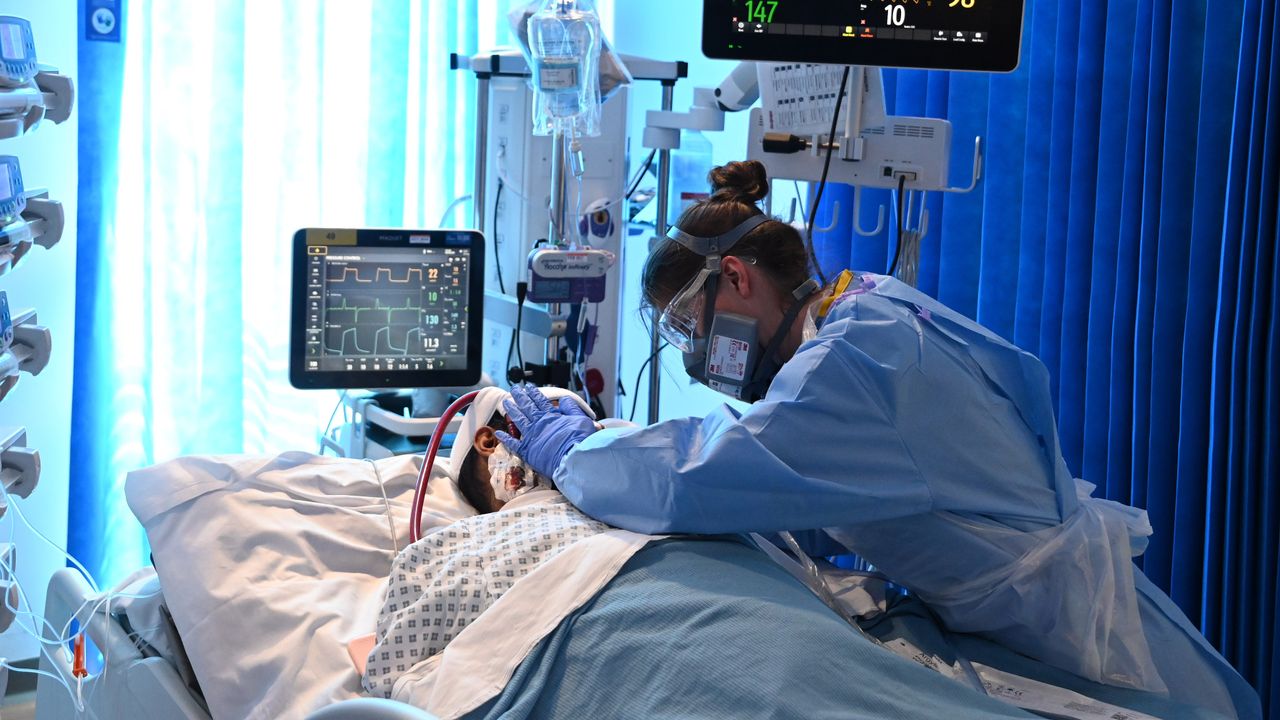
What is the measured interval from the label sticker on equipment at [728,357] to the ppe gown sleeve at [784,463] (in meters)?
0.25

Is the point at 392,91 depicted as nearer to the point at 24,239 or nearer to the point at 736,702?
the point at 24,239

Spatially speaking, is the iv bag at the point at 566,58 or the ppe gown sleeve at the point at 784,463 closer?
the ppe gown sleeve at the point at 784,463

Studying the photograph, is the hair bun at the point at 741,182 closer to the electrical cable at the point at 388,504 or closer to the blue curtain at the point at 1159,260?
the electrical cable at the point at 388,504

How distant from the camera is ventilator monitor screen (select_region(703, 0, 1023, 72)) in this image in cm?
215

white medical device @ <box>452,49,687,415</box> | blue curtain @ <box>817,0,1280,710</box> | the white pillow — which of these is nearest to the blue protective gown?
the white pillow

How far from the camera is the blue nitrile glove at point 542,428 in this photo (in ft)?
6.15

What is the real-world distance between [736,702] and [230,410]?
2.29m

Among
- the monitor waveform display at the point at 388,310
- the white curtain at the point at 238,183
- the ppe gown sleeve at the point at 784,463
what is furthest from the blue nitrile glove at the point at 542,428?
the white curtain at the point at 238,183

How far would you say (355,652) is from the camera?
158cm

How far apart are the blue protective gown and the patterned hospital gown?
108mm

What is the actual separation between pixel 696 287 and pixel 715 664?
2.68ft

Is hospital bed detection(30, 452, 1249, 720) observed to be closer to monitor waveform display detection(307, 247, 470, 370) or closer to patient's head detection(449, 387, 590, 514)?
patient's head detection(449, 387, 590, 514)

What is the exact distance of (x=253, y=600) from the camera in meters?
1.67

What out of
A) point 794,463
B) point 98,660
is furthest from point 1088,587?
point 98,660
